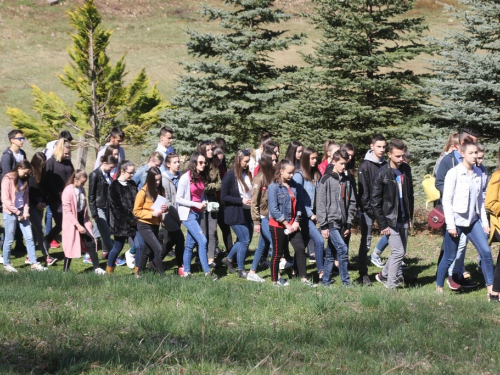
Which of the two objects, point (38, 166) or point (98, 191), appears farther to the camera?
point (38, 166)

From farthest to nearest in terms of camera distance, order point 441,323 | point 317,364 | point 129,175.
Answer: point 129,175
point 441,323
point 317,364

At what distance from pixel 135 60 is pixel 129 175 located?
4631cm

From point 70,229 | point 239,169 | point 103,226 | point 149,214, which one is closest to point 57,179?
point 103,226

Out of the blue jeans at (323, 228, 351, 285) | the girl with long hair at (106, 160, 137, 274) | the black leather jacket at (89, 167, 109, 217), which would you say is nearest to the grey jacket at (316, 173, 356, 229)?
the blue jeans at (323, 228, 351, 285)

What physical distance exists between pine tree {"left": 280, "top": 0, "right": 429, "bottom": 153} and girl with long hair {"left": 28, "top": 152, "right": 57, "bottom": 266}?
879 cm

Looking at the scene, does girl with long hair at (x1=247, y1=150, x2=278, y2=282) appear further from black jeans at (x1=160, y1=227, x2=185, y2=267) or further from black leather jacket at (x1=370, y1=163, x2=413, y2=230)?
black leather jacket at (x1=370, y1=163, x2=413, y2=230)

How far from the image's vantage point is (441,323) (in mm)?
Result: 6633

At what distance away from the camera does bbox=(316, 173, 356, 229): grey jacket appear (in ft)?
32.4

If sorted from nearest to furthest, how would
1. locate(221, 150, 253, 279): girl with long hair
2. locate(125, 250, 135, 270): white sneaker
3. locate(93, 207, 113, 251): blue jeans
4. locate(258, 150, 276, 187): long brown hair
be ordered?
locate(258, 150, 276, 187): long brown hair → locate(221, 150, 253, 279): girl with long hair → locate(125, 250, 135, 270): white sneaker → locate(93, 207, 113, 251): blue jeans

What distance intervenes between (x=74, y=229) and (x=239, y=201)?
9.14ft

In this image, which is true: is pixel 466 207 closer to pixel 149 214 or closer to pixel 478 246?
pixel 478 246

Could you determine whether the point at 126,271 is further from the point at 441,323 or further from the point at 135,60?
the point at 135,60

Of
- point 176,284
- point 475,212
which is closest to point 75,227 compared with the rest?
point 176,284

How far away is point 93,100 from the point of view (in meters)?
30.4
